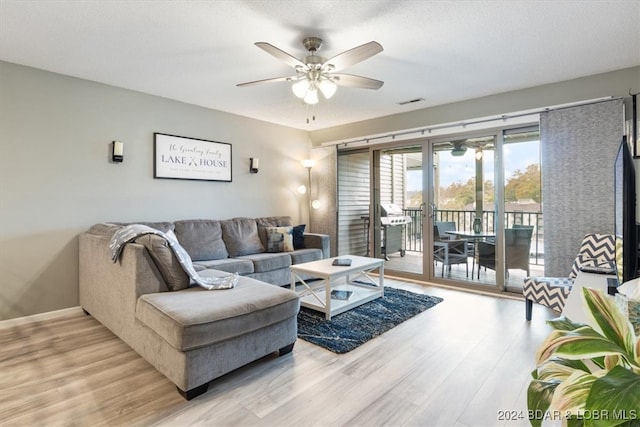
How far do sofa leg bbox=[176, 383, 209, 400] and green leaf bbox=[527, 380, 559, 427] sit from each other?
69.5 inches

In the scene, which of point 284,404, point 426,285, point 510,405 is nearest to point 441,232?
point 426,285

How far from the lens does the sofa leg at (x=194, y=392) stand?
1.89 m

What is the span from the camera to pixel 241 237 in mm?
4383

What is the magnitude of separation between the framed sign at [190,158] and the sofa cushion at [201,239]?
0.65 meters

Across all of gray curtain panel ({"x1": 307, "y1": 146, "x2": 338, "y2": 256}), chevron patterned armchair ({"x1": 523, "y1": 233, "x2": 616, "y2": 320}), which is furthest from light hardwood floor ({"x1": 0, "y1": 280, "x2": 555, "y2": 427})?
gray curtain panel ({"x1": 307, "y1": 146, "x2": 338, "y2": 256})

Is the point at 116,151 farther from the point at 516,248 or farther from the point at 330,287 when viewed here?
the point at 516,248

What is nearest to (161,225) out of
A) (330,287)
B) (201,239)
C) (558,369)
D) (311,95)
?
(201,239)

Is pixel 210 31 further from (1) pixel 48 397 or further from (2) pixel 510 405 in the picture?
(2) pixel 510 405

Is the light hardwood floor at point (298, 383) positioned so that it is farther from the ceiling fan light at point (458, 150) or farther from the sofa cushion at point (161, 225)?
the ceiling fan light at point (458, 150)

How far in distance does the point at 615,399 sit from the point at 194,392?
6.49 feet

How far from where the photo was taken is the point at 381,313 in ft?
10.7

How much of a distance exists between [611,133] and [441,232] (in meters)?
2.08

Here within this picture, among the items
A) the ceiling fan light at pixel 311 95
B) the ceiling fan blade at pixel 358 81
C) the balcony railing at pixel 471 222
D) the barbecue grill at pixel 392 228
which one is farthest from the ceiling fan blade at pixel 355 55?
the barbecue grill at pixel 392 228

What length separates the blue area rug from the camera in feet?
8.77
